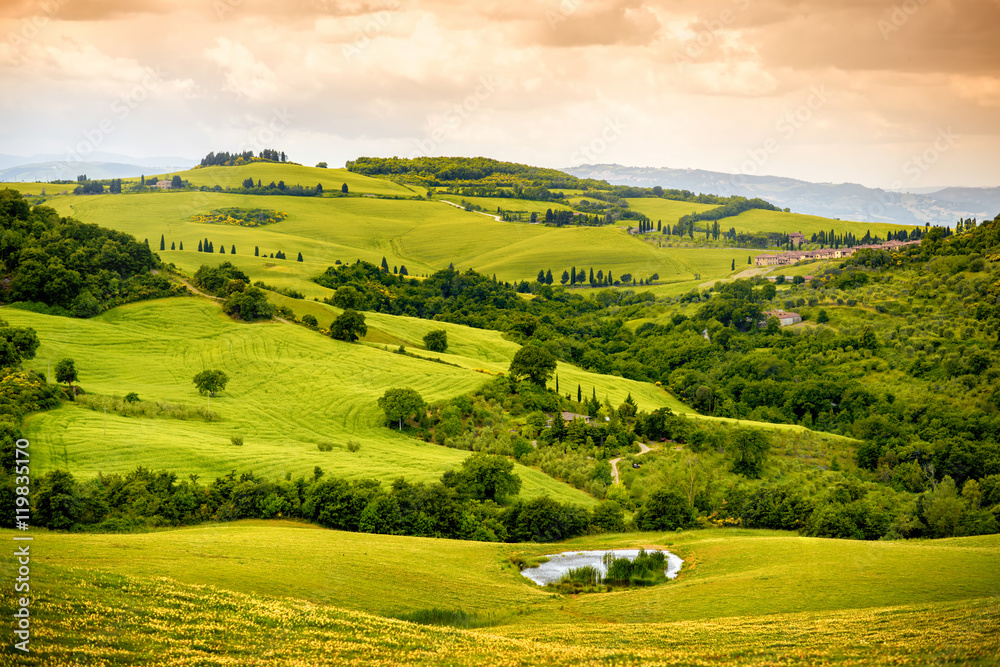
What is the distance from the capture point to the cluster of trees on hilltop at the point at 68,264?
10912cm

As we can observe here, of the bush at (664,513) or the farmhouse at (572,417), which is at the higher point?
the farmhouse at (572,417)

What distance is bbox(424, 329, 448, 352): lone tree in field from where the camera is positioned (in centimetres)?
12131

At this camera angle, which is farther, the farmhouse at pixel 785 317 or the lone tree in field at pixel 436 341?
the farmhouse at pixel 785 317

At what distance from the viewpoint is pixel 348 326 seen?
4454 inches

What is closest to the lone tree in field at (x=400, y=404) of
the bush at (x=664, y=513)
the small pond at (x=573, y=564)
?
the bush at (x=664, y=513)

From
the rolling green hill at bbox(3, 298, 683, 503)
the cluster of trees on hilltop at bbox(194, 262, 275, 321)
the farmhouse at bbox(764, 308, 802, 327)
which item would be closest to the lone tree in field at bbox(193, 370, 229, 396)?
the rolling green hill at bbox(3, 298, 683, 503)

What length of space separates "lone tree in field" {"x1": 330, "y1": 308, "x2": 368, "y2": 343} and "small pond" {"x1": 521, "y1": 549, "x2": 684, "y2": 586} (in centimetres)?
6724

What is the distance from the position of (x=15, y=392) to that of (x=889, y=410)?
104 meters

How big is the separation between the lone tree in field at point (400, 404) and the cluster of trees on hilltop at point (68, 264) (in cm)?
5218

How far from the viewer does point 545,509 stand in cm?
5922

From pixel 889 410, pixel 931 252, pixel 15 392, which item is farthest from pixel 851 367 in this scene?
pixel 15 392

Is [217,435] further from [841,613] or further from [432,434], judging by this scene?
[841,613]

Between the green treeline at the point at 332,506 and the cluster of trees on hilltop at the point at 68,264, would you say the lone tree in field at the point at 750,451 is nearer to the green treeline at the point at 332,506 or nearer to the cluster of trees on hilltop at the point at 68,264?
the green treeline at the point at 332,506

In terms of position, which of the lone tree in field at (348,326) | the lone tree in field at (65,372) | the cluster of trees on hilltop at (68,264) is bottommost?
the lone tree in field at (65,372)
